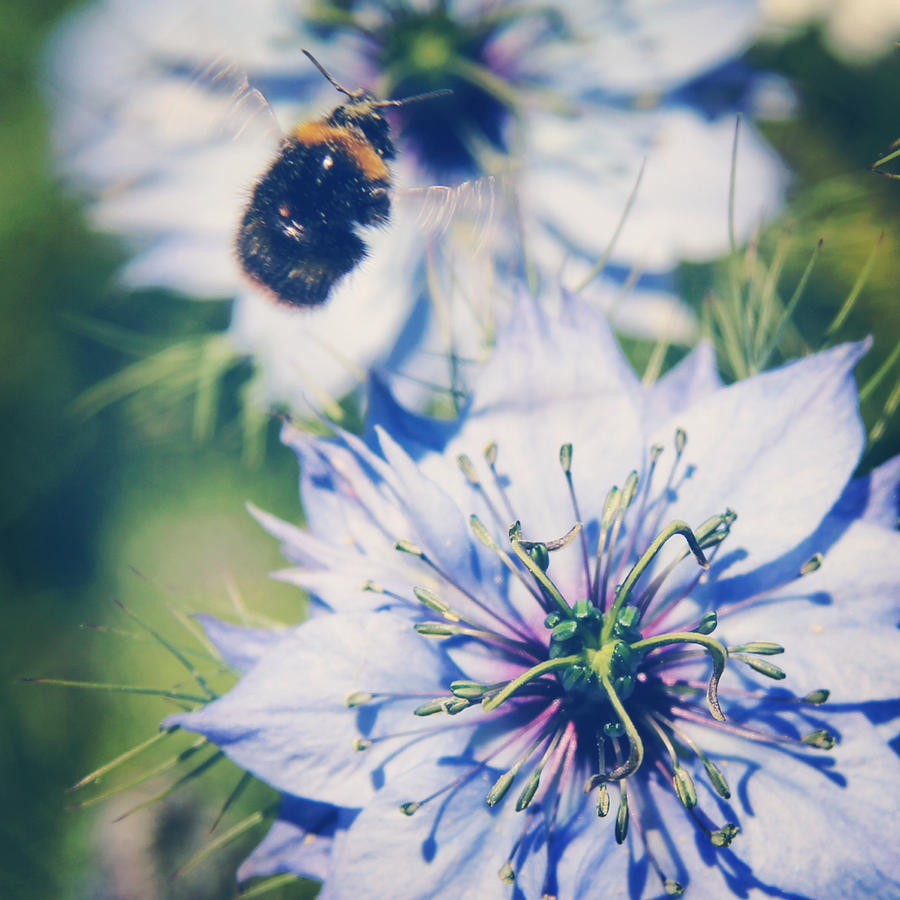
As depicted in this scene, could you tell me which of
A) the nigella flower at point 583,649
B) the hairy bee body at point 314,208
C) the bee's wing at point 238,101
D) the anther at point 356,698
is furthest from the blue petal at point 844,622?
the bee's wing at point 238,101

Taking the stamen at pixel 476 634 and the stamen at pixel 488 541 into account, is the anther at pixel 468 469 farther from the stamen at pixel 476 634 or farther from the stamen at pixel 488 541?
the stamen at pixel 476 634

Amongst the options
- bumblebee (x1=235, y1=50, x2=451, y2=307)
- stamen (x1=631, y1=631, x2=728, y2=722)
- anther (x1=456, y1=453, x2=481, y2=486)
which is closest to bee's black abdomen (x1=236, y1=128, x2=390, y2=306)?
bumblebee (x1=235, y1=50, x2=451, y2=307)

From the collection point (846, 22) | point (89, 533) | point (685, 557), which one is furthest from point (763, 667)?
point (89, 533)

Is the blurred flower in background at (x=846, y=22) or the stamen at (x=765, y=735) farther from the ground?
the blurred flower in background at (x=846, y=22)

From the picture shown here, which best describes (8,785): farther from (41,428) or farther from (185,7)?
(185,7)

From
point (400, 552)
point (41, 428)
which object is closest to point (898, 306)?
point (400, 552)

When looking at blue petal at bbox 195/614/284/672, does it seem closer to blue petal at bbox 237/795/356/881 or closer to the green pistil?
blue petal at bbox 237/795/356/881
